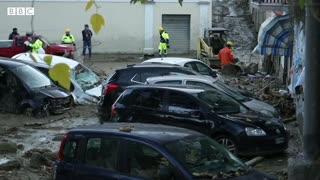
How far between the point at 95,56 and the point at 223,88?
83.8ft

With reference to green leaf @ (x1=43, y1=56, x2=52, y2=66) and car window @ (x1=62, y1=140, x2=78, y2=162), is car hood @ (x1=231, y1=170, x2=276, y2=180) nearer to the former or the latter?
car window @ (x1=62, y1=140, x2=78, y2=162)

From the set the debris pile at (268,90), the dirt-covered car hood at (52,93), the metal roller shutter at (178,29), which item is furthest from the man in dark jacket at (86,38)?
the dirt-covered car hood at (52,93)

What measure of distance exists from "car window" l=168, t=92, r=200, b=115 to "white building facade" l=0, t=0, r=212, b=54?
91.1 ft

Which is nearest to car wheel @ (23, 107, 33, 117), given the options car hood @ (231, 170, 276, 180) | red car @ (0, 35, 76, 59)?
car hood @ (231, 170, 276, 180)

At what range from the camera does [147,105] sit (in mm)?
12758

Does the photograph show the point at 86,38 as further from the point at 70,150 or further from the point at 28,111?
the point at 70,150

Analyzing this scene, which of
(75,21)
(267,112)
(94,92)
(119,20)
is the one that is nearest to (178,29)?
(119,20)

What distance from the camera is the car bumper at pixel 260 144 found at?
38.9 feet

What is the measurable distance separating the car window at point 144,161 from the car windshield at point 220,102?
209 inches

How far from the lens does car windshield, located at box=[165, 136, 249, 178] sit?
6914mm

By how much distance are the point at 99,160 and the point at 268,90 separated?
13.9m

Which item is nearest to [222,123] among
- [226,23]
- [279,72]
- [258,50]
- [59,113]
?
[59,113]

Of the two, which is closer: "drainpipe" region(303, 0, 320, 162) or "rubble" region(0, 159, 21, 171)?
"drainpipe" region(303, 0, 320, 162)

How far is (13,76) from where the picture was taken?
17.0 meters
